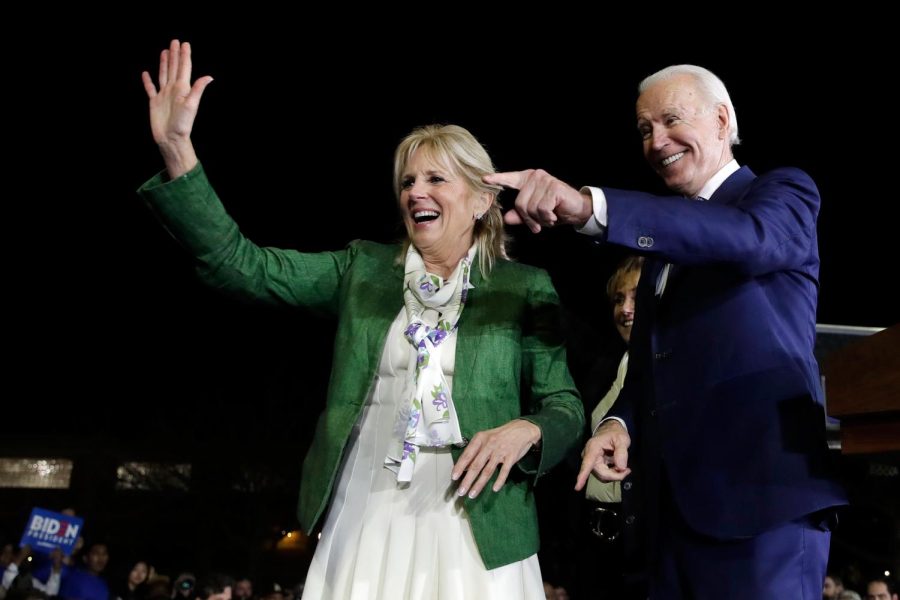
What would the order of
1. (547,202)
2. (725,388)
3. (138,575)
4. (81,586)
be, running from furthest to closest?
(138,575) → (81,586) → (725,388) → (547,202)

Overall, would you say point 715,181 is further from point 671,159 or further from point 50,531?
point 50,531

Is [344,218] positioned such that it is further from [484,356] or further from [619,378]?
[484,356]

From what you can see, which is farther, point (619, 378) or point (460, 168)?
point (619, 378)

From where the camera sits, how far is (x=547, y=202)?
4.64ft

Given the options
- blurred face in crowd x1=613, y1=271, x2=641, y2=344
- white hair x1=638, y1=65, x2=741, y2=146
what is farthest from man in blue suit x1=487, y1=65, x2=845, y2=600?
blurred face in crowd x1=613, y1=271, x2=641, y2=344

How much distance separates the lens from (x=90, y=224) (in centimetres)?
1034

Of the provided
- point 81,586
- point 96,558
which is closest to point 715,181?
point 81,586

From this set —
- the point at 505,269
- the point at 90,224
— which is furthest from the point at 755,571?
the point at 90,224

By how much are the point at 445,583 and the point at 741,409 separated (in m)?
0.68

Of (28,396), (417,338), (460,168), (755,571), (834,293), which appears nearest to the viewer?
(755,571)

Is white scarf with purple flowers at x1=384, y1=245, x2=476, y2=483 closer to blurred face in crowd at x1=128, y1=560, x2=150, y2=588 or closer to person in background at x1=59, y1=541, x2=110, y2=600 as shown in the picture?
person in background at x1=59, y1=541, x2=110, y2=600

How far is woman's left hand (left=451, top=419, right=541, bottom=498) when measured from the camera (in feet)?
5.73

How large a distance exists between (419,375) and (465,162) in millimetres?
516

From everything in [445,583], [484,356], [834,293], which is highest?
[834,293]
